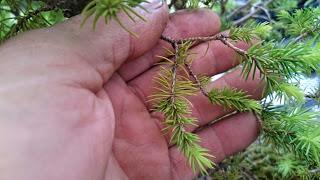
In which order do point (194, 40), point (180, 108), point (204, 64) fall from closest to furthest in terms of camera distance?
1. point (180, 108)
2. point (194, 40)
3. point (204, 64)

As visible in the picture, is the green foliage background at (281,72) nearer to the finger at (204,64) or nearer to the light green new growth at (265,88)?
the light green new growth at (265,88)

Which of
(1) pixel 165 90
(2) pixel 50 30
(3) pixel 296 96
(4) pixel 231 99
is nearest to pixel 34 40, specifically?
(2) pixel 50 30

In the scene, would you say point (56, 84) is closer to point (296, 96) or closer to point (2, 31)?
point (2, 31)

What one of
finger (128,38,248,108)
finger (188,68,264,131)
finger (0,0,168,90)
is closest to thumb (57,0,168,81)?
finger (0,0,168,90)

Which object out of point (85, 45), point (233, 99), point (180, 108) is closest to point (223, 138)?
point (233, 99)

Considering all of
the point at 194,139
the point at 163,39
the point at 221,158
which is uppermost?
the point at 163,39

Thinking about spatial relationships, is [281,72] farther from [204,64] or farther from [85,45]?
[85,45]

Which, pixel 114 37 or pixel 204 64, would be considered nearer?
pixel 114 37
